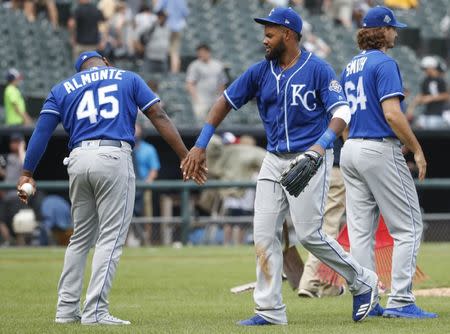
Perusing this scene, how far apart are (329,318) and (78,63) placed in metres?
2.60

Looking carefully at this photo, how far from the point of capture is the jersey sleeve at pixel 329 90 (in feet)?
26.4

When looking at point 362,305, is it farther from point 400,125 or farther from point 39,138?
point 39,138

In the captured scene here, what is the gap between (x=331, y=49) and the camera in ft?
82.3

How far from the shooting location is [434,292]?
10.8 metres

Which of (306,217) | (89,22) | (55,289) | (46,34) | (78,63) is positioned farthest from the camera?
(46,34)

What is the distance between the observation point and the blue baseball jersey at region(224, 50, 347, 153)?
8.12 metres

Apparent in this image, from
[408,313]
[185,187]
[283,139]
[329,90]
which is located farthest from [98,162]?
[185,187]

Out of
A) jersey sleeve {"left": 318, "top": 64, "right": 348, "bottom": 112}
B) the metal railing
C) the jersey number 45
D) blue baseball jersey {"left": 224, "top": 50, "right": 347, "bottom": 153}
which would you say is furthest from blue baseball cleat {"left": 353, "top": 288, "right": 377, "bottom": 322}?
the metal railing

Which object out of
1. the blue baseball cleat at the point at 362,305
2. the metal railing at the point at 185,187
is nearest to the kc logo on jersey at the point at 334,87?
the blue baseball cleat at the point at 362,305

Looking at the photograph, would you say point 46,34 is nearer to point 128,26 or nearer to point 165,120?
point 128,26

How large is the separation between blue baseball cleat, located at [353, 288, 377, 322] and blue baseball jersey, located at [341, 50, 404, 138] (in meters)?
1.18

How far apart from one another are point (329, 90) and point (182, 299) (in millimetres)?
3102

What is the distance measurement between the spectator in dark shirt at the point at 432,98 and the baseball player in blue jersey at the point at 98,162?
549 inches

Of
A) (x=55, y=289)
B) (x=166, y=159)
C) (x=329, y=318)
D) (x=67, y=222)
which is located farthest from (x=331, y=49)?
(x=329, y=318)
